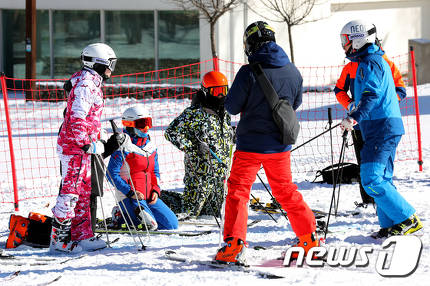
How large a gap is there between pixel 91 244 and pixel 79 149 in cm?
81

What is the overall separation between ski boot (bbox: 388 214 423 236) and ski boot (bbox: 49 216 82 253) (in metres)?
2.55

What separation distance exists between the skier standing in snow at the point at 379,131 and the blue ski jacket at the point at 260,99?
703 mm

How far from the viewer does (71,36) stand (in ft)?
65.6

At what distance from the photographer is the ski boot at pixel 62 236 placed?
207 inches

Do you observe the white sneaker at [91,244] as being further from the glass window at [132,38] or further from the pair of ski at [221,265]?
the glass window at [132,38]

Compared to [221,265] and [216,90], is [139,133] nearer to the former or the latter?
[216,90]

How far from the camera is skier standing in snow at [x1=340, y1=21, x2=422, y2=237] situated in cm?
508

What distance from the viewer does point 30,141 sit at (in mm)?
12391

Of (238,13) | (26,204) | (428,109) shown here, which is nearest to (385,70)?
(26,204)

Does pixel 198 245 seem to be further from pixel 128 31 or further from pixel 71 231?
pixel 128 31

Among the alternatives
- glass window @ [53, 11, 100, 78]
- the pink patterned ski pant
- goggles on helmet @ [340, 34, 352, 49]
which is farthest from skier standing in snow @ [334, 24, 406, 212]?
glass window @ [53, 11, 100, 78]

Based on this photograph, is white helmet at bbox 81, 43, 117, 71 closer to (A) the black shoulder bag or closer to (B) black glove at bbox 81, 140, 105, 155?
(B) black glove at bbox 81, 140, 105, 155

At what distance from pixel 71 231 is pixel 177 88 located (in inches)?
507

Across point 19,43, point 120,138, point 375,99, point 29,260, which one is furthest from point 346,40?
point 19,43
